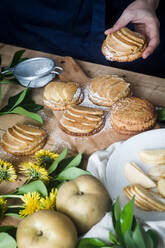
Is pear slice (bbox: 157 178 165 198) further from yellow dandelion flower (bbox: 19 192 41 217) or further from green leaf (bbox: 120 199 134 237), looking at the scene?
yellow dandelion flower (bbox: 19 192 41 217)

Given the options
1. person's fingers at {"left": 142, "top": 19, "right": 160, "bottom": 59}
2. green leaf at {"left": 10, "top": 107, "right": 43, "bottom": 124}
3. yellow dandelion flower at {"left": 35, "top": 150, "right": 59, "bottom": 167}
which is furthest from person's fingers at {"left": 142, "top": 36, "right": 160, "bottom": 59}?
yellow dandelion flower at {"left": 35, "top": 150, "right": 59, "bottom": 167}

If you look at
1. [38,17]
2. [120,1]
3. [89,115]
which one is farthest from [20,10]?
[89,115]

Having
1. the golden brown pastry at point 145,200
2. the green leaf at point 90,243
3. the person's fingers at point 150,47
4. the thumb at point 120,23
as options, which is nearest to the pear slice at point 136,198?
the golden brown pastry at point 145,200

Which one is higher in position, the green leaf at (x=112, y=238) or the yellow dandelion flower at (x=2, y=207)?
the green leaf at (x=112, y=238)

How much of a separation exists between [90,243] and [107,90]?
92cm

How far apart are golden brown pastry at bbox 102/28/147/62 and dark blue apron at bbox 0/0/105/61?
361 mm

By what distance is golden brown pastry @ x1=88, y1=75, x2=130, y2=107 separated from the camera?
5.27 ft

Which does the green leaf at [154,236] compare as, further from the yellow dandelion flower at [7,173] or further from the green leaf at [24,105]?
the green leaf at [24,105]

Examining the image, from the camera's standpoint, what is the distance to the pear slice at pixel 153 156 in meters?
1.20

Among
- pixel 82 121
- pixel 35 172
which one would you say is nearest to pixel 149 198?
pixel 35 172

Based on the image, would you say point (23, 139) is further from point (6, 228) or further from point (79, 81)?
point (79, 81)

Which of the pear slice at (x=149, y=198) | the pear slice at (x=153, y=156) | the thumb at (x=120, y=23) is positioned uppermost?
the thumb at (x=120, y=23)

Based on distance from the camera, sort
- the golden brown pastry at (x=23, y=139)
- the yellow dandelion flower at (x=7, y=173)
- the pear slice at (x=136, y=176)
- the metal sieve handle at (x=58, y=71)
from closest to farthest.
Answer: the pear slice at (x=136, y=176) < the yellow dandelion flower at (x=7, y=173) < the golden brown pastry at (x=23, y=139) < the metal sieve handle at (x=58, y=71)

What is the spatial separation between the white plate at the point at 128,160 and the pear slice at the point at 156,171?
3 cm
